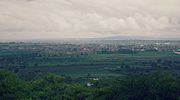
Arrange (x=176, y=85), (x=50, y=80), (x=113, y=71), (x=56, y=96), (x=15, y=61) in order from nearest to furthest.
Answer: (x=176, y=85) → (x=56, y=96) → (x=50, y=80) → (x=113, y=71) → (x=15, y=61)

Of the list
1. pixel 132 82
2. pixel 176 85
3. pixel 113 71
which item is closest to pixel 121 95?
pixel 132 82

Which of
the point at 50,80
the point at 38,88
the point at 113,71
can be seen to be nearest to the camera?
the point at 38,88

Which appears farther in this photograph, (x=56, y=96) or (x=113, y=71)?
(x=113, y=71)

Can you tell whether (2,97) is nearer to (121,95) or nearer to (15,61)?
(121,95)

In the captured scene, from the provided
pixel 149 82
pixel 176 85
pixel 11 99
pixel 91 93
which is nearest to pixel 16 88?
pixel 11 99

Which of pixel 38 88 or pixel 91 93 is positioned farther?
pixel 38 88

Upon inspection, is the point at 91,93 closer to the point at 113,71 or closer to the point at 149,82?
the point at 149,82

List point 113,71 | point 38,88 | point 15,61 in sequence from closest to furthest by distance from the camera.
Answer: point 38,88, point 113,71, point 15,61

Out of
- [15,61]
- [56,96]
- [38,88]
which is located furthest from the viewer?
[15,61]
